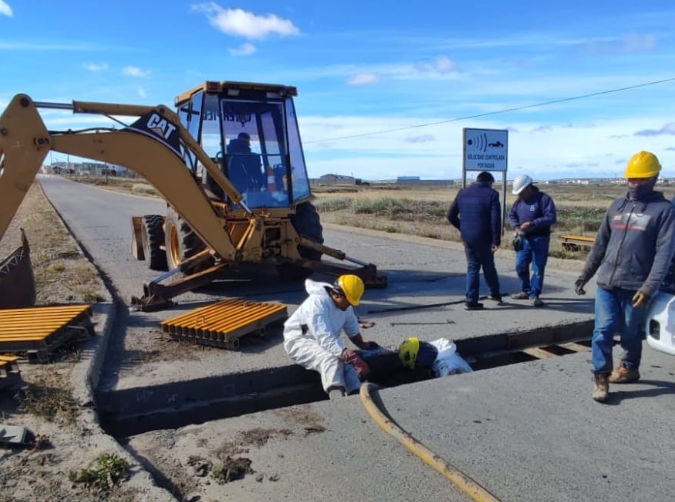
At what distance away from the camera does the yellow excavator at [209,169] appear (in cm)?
719

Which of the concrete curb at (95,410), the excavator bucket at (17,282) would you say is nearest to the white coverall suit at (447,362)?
the concrete curb at (95,410)

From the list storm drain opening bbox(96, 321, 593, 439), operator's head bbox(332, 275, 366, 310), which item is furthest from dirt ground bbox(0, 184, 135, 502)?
operator's head bbox(332, 275, 366, 310)

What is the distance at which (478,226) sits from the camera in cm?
811

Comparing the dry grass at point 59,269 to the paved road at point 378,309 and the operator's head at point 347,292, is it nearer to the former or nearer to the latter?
the paved road at point 378,309

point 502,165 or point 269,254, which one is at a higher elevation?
point 502,165

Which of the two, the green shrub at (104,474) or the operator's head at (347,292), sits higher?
the operator's head at (347,292)

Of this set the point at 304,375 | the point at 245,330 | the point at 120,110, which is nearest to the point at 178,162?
the point at 120,110

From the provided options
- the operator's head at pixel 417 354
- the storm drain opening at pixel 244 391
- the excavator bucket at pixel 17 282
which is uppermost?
the excavator bucket at pixel 17 282

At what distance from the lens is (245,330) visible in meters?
6.46

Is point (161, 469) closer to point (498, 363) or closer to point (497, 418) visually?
point (497, 418)

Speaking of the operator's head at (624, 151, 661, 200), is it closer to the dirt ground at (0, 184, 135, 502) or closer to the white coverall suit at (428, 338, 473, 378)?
the white coverall suit at (428, 338, 473, 378)

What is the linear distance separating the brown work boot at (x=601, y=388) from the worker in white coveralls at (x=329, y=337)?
193 cm

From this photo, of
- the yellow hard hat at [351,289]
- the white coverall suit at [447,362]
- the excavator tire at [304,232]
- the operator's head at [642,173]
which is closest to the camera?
the operator's head at [642,173]

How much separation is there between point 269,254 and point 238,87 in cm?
251
